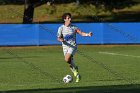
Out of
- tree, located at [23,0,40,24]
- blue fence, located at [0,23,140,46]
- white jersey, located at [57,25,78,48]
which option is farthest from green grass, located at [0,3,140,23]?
white jersey, located at [57,25,78,48]

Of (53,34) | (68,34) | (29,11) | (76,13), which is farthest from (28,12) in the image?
(68,34)

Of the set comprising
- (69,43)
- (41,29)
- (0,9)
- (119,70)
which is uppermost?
(69,43)

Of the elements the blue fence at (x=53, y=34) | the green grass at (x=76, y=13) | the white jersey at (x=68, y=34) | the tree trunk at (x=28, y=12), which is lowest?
the green grass at (x=76, y=13)

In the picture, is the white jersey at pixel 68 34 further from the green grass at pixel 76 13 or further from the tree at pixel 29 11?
the green grass at pixel 76 13

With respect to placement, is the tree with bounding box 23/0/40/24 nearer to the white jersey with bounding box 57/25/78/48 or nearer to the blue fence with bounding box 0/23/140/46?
the blue fence with bounding box 0/23/140/46

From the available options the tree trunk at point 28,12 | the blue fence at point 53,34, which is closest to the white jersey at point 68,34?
the blue fence at point 53,34

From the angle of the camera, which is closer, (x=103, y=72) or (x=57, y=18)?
(x=103, y=72)

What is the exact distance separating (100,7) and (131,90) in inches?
1826

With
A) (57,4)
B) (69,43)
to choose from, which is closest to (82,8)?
(57,4)

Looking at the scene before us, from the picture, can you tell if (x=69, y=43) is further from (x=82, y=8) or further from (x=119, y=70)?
(x=82, y=8)

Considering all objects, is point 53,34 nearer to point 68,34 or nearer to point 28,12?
point 28,12

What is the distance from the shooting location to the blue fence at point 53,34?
41.2 m

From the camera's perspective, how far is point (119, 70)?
2280 centimetres

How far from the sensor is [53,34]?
41969 mm
